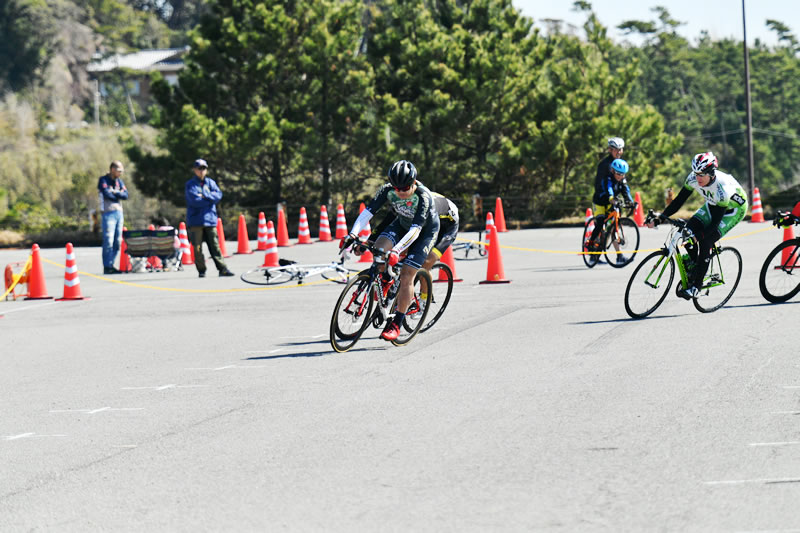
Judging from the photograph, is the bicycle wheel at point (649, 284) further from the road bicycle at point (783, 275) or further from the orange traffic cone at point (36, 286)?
the orange traffic cone at point (36, 286)

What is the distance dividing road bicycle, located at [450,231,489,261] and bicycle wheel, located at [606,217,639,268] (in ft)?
11.5

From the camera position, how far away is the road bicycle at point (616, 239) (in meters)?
18.3

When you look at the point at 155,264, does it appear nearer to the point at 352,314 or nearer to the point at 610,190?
the point at 610,190

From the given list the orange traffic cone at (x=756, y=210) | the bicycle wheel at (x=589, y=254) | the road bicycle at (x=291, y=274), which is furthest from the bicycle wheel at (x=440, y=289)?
the orange traffic cone at (x=756, y=210)

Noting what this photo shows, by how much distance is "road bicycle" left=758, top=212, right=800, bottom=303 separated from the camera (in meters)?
12.8

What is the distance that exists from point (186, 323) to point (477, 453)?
8.06 m

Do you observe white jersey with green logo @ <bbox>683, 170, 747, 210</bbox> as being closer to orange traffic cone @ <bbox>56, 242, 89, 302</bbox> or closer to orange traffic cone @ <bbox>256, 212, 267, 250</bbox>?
orange traffic cone @ <bbox>56, 242, 89, 302</bbox>

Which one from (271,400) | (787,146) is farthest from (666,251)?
(787,146)

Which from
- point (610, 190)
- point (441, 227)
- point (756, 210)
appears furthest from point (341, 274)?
point (756, 210)

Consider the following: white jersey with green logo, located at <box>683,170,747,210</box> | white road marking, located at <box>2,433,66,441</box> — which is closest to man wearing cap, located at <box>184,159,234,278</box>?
white jersey with green logo, located at <box>683,170,747,210</box>

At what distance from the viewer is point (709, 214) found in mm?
12195

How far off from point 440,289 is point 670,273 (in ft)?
8.08

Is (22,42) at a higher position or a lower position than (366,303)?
higher

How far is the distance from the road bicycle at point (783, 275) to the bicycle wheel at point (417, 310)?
397 cm
